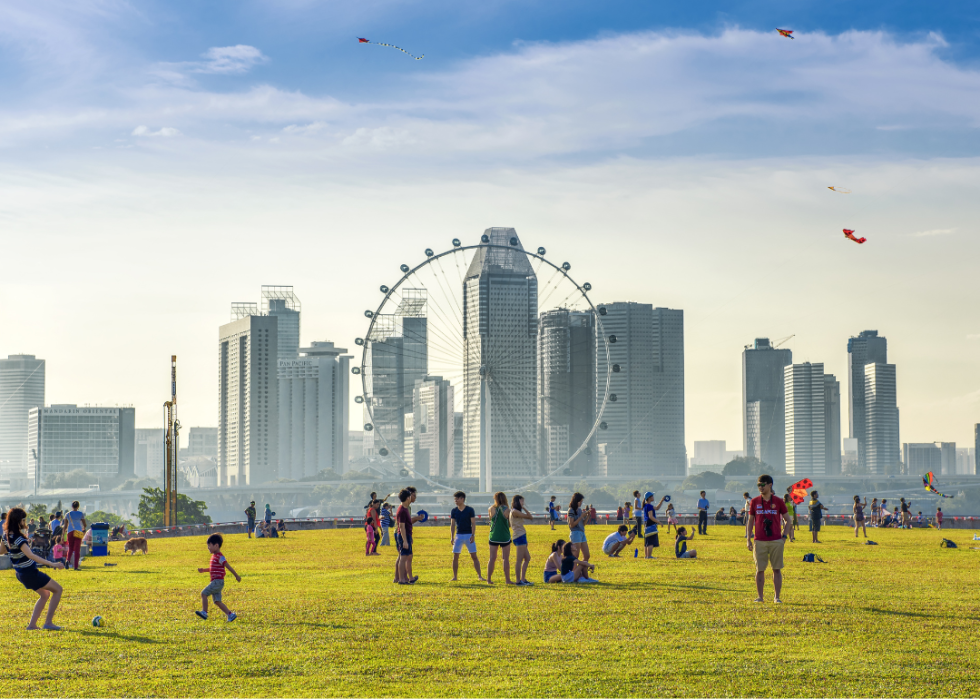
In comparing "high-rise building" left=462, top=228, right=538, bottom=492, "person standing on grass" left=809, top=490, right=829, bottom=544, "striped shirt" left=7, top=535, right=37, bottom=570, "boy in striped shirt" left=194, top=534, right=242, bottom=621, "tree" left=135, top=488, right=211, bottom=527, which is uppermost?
"high-rise building" left=462, top=228, right=538, bottom=492

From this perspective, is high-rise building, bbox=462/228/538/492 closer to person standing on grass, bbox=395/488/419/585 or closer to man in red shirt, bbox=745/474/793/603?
person standing on grass, bbox=395/488/419/585

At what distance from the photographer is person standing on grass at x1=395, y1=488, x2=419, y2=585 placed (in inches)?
885

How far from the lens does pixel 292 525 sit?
191 feet

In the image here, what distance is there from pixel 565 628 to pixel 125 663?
21.9ft

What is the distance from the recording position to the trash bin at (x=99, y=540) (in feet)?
120

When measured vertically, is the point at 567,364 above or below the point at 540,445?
above

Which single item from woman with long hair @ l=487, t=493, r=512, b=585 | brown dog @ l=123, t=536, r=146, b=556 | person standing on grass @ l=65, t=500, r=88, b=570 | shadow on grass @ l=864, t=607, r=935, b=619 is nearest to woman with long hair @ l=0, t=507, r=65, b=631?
woman with long hair @ l=487, t=493, r=512, b=585

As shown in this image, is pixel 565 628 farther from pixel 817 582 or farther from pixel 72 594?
pixel 72 594

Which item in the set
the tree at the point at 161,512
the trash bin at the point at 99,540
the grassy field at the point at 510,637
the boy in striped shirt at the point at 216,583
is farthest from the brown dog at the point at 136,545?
the tree at the point at 161,512

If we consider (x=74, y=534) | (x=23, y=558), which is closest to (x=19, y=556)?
(x=23, y=558)

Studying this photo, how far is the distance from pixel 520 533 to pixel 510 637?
23.1 feet

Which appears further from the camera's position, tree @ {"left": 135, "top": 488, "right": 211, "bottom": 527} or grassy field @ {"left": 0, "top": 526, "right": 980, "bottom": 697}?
tree @ {"left": 135, "top": 488, "right": 211, "bottom": 527}

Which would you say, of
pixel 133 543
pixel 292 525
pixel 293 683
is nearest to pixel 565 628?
pixel 293 683

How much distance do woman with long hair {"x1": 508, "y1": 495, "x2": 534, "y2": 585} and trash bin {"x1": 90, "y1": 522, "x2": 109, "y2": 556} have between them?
19.3 meters
